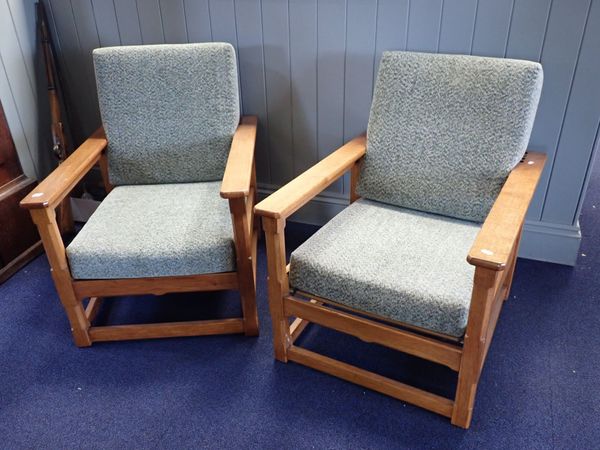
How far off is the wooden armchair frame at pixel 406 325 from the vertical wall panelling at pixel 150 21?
989 mm

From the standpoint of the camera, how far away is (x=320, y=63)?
196 cm

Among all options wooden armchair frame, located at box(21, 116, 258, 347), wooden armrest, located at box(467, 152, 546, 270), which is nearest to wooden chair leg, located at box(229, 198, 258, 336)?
wooden armchair frame, located at box(21, 116, 258, 347)

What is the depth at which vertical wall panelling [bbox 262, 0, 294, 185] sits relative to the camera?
1940 millimetres

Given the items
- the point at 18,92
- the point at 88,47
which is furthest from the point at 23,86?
the point at 88,47

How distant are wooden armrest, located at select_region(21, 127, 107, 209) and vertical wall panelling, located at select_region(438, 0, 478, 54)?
1.25 meters

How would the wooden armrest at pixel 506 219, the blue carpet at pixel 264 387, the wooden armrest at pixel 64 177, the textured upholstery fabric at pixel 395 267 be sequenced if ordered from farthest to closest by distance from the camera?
the wooden armrest at pixel 64 177 < the blue carpet at pixel 264 387 < the textured upholstery fabric at pixel 395 267 < the wooden armrest at pixel 506 219

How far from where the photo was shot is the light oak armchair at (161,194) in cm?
153

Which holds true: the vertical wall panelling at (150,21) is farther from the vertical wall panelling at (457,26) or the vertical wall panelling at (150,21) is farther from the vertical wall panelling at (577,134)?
the vertical wall panelling at (577,134)

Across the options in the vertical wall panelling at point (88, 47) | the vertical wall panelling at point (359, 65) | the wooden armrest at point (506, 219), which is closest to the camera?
the wooden armrest at point (506, 219)

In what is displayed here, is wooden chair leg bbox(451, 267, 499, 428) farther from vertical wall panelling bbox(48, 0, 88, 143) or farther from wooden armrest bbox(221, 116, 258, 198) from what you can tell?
vertical wall panelling bbox(48, 0, 88, 143)

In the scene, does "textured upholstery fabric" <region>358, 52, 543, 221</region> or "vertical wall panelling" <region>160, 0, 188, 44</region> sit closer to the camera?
"textured upholstery fabric" <region>358, 52, 543, 221</region>

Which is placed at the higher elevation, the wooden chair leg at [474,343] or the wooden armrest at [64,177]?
the wooden armrest at [64,177]

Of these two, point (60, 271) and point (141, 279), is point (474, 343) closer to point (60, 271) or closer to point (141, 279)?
point (141, 279)

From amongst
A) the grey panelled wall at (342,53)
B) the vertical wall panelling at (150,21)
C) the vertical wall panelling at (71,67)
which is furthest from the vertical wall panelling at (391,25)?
the vertical wall panelling at (71,67)
